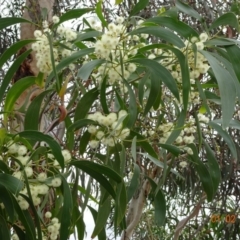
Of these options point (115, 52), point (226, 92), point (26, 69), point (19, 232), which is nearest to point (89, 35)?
point (115, 52)

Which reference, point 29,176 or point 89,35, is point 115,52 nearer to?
point 89,35

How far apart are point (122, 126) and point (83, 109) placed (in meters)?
0.14

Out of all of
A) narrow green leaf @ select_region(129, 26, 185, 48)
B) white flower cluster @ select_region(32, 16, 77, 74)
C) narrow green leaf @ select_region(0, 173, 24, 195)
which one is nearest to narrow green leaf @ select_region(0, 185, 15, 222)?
narrow green leaf @ select_region(0, 173, 24, 195)

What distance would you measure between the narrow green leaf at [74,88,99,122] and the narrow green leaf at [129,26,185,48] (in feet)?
0.50

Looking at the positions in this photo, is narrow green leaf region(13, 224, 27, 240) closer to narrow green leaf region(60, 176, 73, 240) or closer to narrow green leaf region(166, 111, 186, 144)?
narrow green leaf region(60, 176, 73, 240)

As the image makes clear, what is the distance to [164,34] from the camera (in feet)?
2.97

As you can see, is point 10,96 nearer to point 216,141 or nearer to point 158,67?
point 158,67

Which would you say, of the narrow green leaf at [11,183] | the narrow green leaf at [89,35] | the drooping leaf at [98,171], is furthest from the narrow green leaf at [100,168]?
the narrow green leaf at [89,35]

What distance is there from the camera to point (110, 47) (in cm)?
88

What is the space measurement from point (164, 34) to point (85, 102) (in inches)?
8.3

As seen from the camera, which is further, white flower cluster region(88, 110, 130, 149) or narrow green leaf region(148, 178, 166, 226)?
narrow green leaf region(148, 178, 166, 226)

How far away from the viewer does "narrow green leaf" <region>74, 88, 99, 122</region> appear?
1018 millimetres

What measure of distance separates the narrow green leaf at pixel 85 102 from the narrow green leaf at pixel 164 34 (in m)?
0.15

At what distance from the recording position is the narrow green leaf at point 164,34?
89 centimetres
